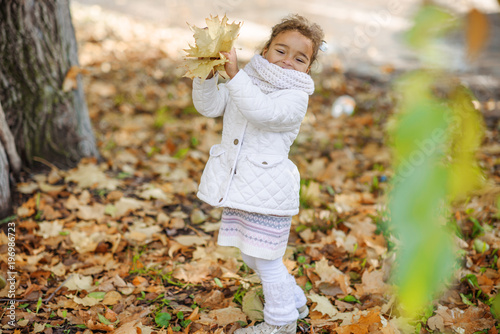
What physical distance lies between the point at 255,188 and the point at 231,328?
0.76 meters

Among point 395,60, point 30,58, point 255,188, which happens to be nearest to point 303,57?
point 255,188

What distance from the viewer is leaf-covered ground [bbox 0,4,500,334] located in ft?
7.05

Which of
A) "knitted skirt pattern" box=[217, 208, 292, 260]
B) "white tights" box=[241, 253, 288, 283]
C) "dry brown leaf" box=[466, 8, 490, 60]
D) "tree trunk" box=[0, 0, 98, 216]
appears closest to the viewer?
"dry brown leaf" box=[466, 8, 490, 60]

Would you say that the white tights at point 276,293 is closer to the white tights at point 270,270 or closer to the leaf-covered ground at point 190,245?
the white tights at point 270,270

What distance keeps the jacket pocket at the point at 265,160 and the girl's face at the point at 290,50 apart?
0.36 metres

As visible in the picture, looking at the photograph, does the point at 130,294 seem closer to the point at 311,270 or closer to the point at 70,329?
the point at 70,329

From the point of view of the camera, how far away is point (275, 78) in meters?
1.71

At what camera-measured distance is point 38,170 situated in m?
3.22

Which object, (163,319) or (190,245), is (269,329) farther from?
(190,245)

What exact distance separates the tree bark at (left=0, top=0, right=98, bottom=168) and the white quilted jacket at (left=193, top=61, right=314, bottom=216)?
5.92 ft

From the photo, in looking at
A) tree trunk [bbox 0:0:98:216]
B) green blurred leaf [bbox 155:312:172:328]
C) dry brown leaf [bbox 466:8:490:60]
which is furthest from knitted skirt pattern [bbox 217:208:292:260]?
tree trunk [bbox 0:0:98:216]

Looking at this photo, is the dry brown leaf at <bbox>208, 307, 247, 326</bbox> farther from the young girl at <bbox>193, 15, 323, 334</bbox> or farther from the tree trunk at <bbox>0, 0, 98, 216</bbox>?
the tree trunk at <bbox>0, 0, 98, 216</bbox>

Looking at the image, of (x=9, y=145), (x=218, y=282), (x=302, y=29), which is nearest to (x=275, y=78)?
(x=302, y=29)

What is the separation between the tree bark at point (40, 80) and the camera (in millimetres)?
2938
